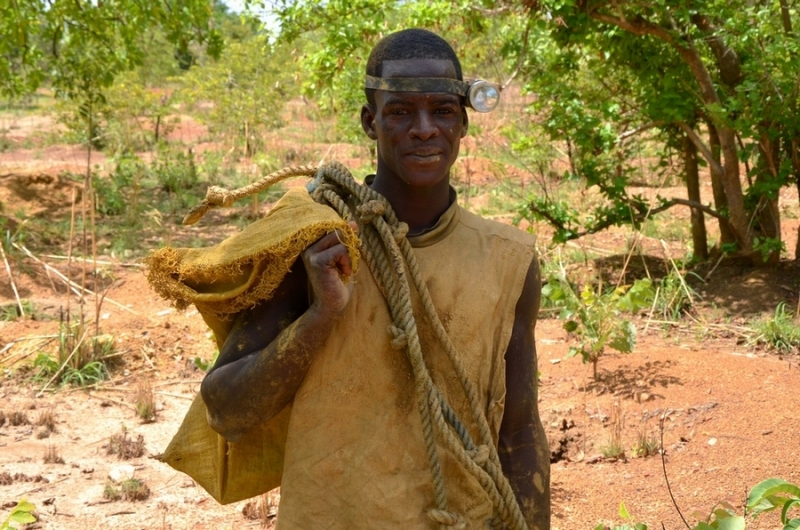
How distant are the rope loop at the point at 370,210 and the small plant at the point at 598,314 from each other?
3.34m

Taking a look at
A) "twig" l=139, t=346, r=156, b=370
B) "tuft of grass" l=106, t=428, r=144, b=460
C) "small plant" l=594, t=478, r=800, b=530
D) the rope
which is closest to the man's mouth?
the rope

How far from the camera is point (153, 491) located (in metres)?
3.99

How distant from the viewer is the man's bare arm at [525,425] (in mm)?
1779

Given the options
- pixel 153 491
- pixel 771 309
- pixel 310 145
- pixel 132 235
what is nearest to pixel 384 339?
pixel 153 491

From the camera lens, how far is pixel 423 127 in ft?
5.40

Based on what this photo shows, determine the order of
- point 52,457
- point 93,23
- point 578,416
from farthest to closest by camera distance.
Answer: point 93,23 < point 578,416 < point 52,457

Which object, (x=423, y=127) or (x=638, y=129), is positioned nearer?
(x=423, y=127)

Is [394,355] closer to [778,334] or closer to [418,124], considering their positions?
[418,124]

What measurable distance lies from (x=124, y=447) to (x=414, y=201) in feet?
10.5

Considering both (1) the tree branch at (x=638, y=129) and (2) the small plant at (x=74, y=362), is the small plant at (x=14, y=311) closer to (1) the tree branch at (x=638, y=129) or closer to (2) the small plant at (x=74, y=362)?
(2) the small plant at (x=74, y=362)

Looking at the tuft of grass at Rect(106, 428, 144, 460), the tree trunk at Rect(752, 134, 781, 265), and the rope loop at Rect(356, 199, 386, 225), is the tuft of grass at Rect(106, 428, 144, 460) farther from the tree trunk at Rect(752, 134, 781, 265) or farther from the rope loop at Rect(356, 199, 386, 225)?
the tree trunk at Rect(752, 134, 781, 265)

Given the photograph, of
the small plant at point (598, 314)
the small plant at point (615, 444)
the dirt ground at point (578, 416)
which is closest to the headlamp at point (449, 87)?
the dirt ground at point (578, 416)

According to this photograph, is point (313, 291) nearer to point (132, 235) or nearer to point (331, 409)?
point (331, 409)

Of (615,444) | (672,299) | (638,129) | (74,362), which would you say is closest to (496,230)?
(615,444)
